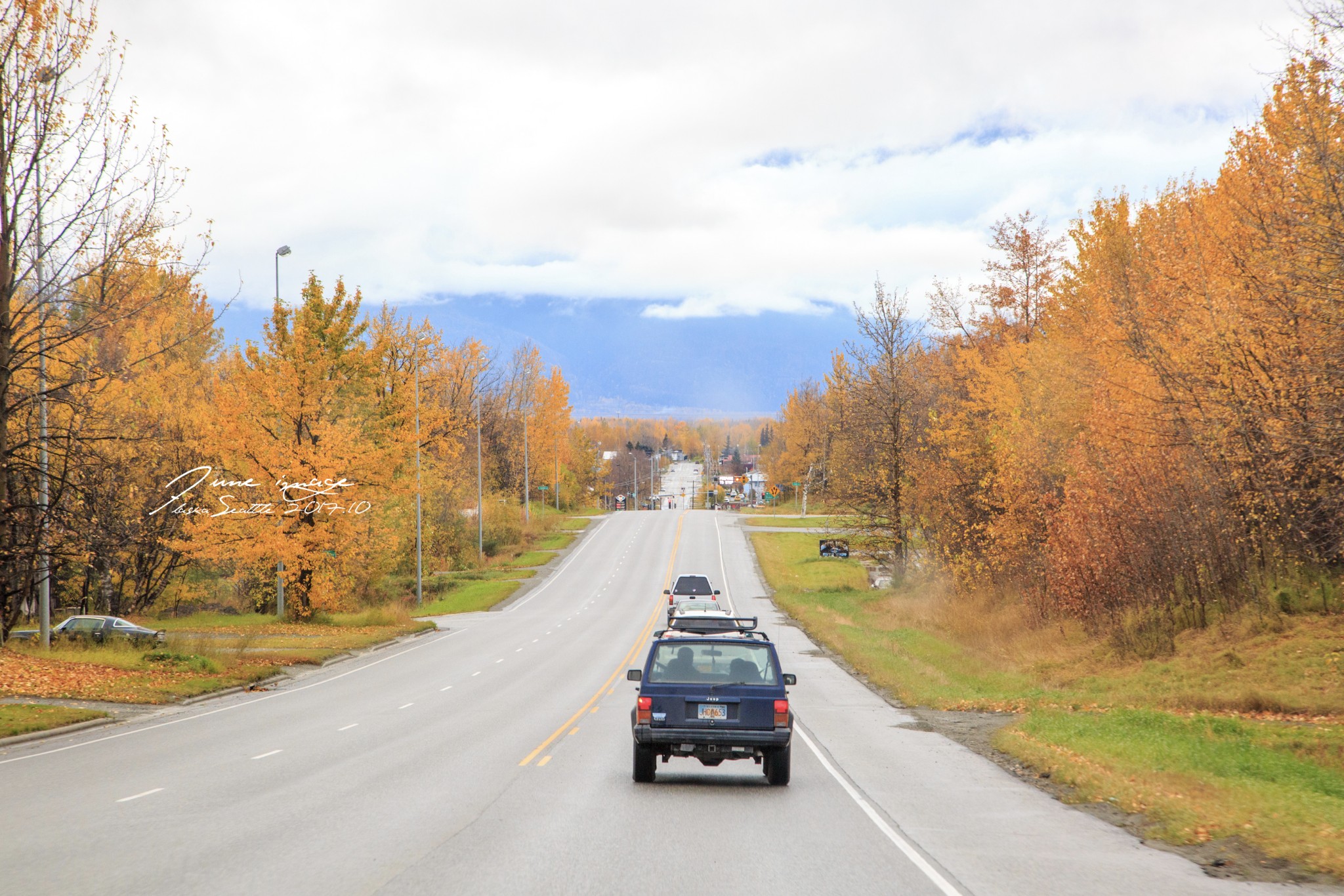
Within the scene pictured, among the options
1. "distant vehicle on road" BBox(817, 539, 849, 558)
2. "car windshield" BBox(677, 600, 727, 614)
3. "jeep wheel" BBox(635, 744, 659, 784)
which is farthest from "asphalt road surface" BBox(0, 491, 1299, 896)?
"distant vehicle on road" BBox(817, 539, 849, 558)

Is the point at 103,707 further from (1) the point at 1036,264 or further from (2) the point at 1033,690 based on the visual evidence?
(1) the point at 1036,264

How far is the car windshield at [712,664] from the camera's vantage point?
38.8 ft

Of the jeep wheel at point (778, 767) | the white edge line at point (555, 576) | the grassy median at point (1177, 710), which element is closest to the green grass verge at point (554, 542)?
the white edge line at point (555, 576)

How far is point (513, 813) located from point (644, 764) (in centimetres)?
222

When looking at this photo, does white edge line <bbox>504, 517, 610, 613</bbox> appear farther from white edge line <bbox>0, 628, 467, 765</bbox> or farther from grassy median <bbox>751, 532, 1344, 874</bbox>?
grassy median <bbox>751, 532, 1344, 874</bbox>

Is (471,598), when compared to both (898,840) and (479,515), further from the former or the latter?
(898,840)

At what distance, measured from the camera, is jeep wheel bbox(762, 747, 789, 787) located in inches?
460

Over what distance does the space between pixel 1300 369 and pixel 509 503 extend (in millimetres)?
71541

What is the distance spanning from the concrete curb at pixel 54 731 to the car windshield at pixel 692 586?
22.8 m

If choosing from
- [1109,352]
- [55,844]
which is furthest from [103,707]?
[1109,352]

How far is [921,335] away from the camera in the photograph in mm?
48906

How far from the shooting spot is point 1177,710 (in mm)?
17281

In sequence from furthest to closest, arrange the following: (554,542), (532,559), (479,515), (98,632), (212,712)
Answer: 1. (554,542)
2. (532,559)
3. (479,515)
4. (98,632)
5. (212,712)

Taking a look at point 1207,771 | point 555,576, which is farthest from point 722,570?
point 1207,771
